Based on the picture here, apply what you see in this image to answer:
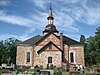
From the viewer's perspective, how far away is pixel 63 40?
43.6m

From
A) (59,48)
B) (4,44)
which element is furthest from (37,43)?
(4,44)

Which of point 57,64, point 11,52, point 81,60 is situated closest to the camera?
point 57,64

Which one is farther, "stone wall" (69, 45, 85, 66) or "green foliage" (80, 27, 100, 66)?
"green foliage" (80, 27, 100, 66)

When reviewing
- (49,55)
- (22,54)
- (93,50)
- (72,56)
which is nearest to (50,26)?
(72,56)

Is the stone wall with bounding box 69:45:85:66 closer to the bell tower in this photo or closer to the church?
the church

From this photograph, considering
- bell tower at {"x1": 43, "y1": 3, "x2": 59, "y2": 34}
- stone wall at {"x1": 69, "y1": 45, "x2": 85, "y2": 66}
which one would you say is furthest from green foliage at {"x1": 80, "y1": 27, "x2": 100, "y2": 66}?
stone wall at {"x1": 69, "y1": 45, "x2": 85, "y2": 66}

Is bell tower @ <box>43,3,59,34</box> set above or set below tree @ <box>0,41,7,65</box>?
above

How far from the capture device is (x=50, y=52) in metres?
40.1

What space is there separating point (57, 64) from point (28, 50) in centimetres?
750

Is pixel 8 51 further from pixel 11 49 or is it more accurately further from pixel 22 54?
pixel 22 54

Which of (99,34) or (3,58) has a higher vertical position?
(99,34)

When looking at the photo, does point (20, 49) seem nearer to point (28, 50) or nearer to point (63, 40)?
point (28, 50)

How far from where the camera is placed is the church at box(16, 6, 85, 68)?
39969mm

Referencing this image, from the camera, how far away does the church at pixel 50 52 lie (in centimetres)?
3997
